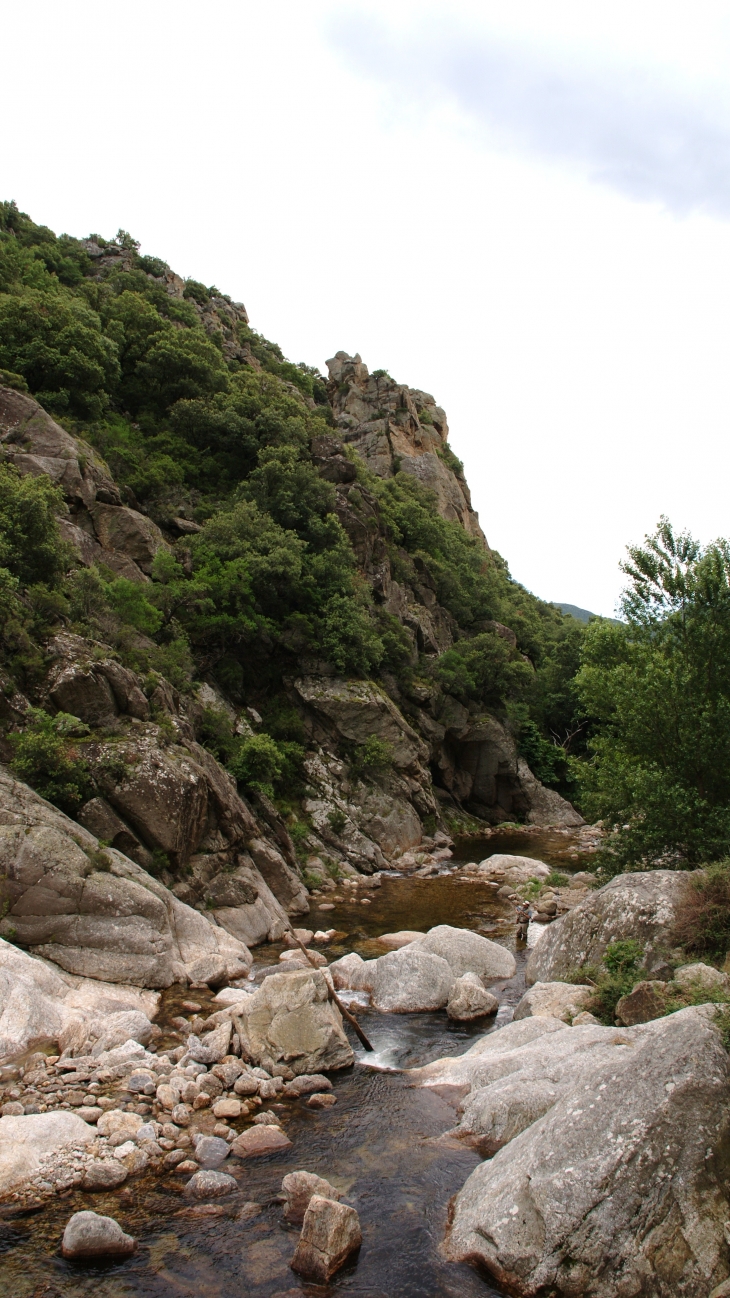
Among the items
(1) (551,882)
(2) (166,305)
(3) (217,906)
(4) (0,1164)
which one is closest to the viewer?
(4) (0,1164)

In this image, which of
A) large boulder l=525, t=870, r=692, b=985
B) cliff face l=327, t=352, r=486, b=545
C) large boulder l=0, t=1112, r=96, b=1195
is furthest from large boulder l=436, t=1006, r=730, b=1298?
cliff face l=327, t=352, r=486, b=545

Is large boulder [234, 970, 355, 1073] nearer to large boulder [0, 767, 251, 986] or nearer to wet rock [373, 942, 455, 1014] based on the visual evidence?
wet rock [373, 942, 455, 1014]

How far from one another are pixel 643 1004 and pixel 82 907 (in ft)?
39.3

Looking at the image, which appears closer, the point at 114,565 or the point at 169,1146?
the point at 169,1146

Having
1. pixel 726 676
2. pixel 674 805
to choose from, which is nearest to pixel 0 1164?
pixel 674 805

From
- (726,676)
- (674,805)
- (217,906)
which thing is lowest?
(217,906)

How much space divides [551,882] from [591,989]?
16437 mm

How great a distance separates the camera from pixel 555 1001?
45.5 ft

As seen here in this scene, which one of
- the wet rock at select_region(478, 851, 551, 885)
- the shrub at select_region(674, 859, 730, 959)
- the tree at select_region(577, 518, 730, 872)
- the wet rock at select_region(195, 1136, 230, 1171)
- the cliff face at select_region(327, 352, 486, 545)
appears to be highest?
the cliff face at select_region(327, 352, 486, 545)

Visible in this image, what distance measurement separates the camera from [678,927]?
13359mm

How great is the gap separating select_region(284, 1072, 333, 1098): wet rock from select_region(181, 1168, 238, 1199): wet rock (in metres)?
2.83

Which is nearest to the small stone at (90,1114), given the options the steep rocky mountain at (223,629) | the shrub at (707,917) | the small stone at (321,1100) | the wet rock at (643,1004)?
the small stone at (321,1100)

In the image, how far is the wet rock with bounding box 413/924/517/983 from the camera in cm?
1841

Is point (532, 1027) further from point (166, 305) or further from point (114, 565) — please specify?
point (166, 305)
